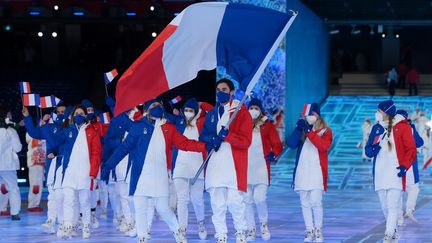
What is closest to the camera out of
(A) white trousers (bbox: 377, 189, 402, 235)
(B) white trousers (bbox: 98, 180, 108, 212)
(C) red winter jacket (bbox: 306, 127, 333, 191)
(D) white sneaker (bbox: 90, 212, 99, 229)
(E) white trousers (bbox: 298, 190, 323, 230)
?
(A) white trousers (bbox: 377, 189, 402, 235)

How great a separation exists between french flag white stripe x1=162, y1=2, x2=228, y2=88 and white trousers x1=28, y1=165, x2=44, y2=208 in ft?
21.1

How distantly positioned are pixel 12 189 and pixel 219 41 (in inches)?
216

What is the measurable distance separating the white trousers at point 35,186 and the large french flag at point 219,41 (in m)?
6.38

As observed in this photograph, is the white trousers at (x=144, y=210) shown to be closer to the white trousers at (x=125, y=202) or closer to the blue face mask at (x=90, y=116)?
the white trousers at (x=125, y=202)

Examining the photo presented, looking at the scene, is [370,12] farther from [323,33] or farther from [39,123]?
[39,123]

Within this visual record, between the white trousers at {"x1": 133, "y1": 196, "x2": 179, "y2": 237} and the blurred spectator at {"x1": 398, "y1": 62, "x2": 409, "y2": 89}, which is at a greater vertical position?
the blurred spectator at {"x1": 398, "y1": 62, "x2": 409, "y2": 89}

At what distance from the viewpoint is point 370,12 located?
39188mm

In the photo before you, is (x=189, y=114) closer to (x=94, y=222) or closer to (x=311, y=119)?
(x=311, y=119)

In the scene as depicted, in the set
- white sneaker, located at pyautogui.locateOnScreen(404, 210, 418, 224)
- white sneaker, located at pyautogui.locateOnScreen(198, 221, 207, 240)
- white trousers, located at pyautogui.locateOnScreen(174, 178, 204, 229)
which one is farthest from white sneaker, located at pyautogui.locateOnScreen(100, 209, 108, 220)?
white sneaker, located at pyautogui.locateOnScreen(404, 210, 418, 224)

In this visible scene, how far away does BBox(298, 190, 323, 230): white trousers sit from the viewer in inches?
521

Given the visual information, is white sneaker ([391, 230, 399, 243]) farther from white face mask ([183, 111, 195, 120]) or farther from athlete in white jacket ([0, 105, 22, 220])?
athlete in white jacket ([0, 105, 22, 220])

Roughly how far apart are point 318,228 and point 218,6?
3049 mm

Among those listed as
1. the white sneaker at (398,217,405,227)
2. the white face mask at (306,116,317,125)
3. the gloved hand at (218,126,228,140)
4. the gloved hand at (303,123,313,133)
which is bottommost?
→ the white sneaker at (398,217,405,227)

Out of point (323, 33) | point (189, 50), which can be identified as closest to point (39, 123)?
point (189, 50)
